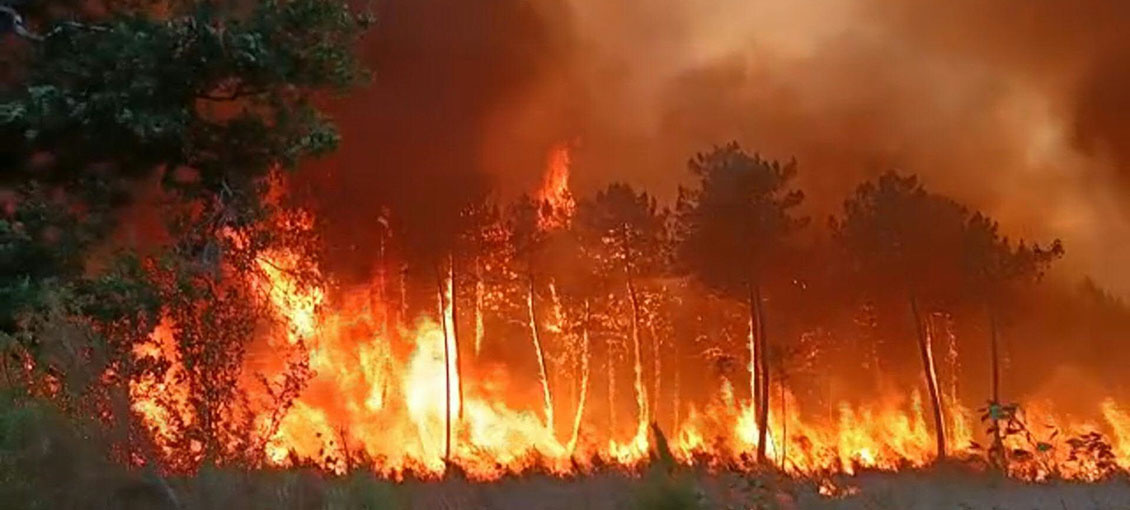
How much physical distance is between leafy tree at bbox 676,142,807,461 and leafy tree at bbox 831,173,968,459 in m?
2.01

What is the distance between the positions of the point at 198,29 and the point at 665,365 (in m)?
27.5

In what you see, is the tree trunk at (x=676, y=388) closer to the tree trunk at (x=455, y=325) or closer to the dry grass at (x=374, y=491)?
the tree trunk at (x=455, y=325)

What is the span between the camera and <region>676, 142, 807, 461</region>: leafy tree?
31.0 metres

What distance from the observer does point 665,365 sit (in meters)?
38.7

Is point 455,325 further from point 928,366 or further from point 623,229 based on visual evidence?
point 928,366

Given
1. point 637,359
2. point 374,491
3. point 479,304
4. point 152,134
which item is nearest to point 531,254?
point 479,304

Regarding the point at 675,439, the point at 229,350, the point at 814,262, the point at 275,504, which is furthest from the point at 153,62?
the point at 814,262

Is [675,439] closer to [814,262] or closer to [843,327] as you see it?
[814,262]

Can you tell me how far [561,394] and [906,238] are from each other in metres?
10.8

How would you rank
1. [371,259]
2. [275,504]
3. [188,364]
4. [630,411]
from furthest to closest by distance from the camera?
[630,411] → [371,259] → [188,364] → [275,504]

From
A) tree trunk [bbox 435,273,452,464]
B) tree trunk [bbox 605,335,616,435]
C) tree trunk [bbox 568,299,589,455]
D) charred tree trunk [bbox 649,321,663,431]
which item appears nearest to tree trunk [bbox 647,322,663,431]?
charred tree trunk [bbox 649,321,663,431]

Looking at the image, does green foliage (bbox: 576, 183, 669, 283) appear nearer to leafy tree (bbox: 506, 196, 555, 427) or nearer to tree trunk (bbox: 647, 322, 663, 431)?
leafy tree (bbox: 506, 196, 555, 427)

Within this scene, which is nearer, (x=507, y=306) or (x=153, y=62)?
(x=153, y=62)

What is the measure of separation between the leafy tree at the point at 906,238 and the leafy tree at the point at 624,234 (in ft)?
16.3
